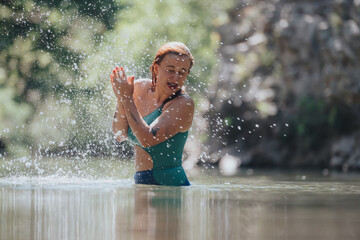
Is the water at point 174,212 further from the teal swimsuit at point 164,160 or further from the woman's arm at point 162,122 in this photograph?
Answer: the woman's arm at point 162,122

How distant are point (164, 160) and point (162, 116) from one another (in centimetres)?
49

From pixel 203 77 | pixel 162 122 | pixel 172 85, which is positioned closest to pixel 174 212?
pixel 162 122

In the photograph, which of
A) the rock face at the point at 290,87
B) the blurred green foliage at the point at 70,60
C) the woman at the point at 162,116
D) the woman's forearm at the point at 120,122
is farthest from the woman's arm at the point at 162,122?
the blurred green foliage at the point at 70,60

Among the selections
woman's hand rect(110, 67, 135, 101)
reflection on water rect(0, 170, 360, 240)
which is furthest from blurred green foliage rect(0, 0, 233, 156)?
reflection on water rect(0, 170, 360, 240)

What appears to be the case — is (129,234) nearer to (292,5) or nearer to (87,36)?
(87,36)

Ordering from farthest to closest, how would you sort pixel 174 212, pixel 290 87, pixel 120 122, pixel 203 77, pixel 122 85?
1. pixel 203 77
2. pixel 290 87
3. pixel 120 122
4. pixel 122 85
5. pixel 174 212

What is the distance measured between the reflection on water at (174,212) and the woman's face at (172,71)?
0.92m

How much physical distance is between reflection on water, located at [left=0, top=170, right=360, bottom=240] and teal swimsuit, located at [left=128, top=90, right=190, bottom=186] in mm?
190

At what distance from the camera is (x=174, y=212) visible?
397 centimetres

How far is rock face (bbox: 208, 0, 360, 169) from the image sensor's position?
611 inches

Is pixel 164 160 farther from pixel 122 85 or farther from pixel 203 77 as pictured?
pixel 203 77

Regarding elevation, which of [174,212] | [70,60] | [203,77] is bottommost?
[174,212]

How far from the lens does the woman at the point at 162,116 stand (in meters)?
5.46

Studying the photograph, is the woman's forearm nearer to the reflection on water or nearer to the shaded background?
the reflection on water
